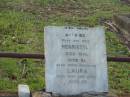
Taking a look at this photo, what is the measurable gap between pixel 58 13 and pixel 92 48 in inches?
306

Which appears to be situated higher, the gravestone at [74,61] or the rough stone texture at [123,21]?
the rough stone texture at [123,21]

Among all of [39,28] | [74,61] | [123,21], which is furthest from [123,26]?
[74,61]

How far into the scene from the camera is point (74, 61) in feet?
20.6

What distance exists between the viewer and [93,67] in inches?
249

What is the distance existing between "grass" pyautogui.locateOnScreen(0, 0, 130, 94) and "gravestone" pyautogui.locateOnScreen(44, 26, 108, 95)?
127 centimetres

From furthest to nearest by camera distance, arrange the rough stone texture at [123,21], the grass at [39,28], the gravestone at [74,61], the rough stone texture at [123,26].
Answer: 1. the rough stone texture at [123,21]
2. the rough stone texture at [123,26]
3. the grass at [39,28]
4. the gravestone at [74,61]

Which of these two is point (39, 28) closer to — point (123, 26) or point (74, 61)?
point (123, 26)

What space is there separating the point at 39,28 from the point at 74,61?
5.60m

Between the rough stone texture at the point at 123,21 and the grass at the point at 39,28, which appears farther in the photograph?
the rough stone texture at the point at 123,21

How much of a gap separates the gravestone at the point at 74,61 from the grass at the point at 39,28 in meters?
1.27

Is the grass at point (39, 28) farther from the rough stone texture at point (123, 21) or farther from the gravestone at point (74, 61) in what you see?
the gravestone at point (74, 61)

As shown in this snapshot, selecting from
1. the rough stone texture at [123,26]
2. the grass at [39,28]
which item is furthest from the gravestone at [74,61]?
the rough stone texture at [123,26]

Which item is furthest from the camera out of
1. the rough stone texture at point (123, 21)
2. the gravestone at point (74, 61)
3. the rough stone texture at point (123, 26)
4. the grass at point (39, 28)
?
the rough stone texture at point (123, 21)

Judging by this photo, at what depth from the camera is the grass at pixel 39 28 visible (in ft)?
26.3
